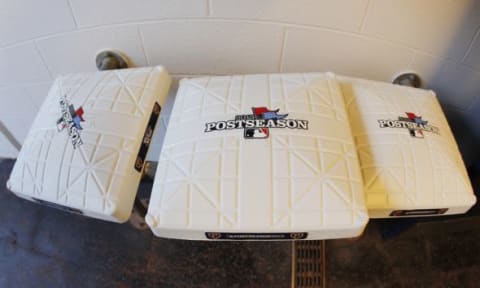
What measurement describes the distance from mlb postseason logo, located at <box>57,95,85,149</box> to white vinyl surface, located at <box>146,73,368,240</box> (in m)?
0.20

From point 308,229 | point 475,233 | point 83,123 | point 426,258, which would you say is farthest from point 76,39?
point 475,233

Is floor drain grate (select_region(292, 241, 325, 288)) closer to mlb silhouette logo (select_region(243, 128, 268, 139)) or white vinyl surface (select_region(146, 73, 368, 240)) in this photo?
white vinyl surface (select_region(146, 73, 368, 240))

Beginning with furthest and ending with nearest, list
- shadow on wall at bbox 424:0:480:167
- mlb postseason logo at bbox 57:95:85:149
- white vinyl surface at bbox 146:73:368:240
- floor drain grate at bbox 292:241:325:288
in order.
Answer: floor drain grate at bbox 292:241:325:288 → shadow on wall at bbox 424:0:480:167 → mlb postseason logo at bbox 57:95:85:149 → white vinyl surface at bbox 146:73:368:240

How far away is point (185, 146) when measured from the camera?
2.18ft

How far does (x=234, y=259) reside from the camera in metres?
1.11

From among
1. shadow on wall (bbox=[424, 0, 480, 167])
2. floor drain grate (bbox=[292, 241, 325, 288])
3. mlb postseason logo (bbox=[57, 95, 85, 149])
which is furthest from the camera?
floor drain grate (bbox=[292, 241, 325, 288])

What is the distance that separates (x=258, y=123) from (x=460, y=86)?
719 mm

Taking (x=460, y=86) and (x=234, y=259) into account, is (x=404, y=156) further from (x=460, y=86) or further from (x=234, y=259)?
(x=234, y=259)

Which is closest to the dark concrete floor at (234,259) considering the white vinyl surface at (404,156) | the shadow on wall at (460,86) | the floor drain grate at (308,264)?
the floor drain grate at (308,264)

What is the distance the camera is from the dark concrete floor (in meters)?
1.05

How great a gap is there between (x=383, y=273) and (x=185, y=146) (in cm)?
85

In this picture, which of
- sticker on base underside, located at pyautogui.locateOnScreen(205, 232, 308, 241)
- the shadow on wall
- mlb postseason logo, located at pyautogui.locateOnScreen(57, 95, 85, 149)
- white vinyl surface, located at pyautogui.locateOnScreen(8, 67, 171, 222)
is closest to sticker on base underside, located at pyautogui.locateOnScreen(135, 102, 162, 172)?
white vinyl surface, located at pyautogui.locateOnScreen(8, 67, 171, 222)

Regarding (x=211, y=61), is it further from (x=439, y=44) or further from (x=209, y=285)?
(x=209, y=285)

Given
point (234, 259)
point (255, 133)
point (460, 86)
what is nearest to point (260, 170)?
point (255, 133)
